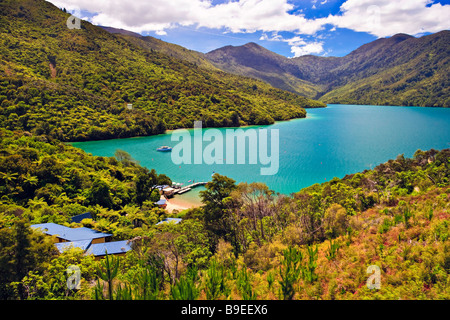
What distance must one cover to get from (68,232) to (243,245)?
1318cm

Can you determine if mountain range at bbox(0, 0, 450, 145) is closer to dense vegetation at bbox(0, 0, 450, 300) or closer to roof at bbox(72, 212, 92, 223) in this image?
dense vegetation at bbox(0, 0, 450, 300)

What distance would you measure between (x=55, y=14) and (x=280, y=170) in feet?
485

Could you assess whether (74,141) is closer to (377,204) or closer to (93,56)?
(93,56)

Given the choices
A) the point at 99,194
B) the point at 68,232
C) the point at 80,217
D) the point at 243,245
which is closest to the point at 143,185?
the point at 99,194

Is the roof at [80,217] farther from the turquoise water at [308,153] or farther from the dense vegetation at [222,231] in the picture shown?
the turquoise water at [308,153]

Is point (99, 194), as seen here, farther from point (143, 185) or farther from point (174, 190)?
point (174, 190)

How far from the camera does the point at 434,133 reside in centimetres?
7344

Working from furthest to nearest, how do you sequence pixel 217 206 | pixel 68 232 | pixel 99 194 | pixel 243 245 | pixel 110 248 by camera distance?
1. pixel 99 194
2. pixel 217 206
3. pixel 68 232
4. pixel 110 248
5. pixel 243 245

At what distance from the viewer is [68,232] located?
57.9 ft

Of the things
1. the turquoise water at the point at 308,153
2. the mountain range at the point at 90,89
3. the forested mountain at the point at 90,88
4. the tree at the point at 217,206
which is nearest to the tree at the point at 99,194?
the turquoise water at the point at 308,153

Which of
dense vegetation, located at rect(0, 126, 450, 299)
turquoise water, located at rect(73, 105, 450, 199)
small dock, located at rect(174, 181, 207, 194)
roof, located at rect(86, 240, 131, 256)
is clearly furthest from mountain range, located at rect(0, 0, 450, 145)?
roof, located at rect(86, 240, 131, 256)

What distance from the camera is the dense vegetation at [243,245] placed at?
754 cm

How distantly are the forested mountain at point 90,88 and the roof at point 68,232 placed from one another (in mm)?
58720

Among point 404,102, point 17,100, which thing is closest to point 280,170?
point 17,100
